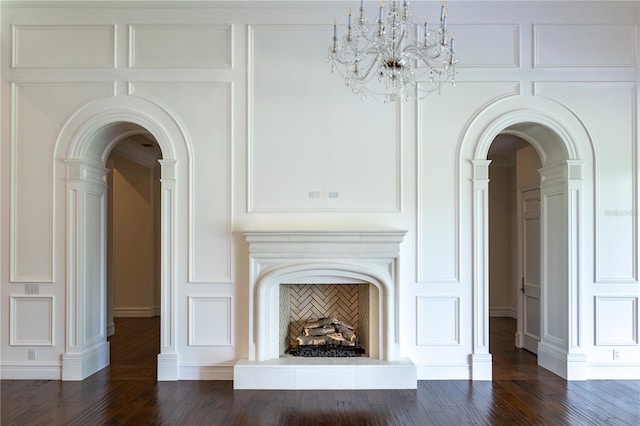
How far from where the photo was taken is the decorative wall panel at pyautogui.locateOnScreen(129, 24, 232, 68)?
5.21 meters

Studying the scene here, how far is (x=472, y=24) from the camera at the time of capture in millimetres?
5199

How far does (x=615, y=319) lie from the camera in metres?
5.14

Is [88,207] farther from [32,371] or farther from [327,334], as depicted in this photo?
[327,334]

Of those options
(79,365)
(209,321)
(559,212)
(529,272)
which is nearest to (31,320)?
(79,365)

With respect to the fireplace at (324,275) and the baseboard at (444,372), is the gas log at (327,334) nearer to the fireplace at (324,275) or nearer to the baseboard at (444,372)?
the fireplace at (324,275)

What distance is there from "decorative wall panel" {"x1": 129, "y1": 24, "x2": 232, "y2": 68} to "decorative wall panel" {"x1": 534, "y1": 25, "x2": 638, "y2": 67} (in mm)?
3612

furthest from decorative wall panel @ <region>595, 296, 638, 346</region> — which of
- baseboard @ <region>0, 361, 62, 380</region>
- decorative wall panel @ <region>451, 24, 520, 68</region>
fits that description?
baseboard @ <region>0, 361, 62, 380</region>

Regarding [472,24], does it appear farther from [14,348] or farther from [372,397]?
[14,348]

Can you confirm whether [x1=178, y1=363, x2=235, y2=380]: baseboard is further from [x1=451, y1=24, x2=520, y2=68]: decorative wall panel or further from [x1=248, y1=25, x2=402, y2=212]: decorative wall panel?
[x1=451, y1=24, x2=520, y2=68]: decorative wall panel

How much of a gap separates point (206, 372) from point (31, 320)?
2.09m

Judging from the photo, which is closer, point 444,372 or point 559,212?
point 444,372

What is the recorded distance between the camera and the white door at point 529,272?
6.30 m

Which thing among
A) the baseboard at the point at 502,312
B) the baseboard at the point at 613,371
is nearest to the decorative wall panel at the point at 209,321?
the baseboard at the point at 613,371

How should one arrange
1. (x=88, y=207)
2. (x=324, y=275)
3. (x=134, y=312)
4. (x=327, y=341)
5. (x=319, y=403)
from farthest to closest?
(x=134, y=312)
(x=88, y=207)
(x=327, y=341)
(x=324, y=275)
(x=319, y=403)
